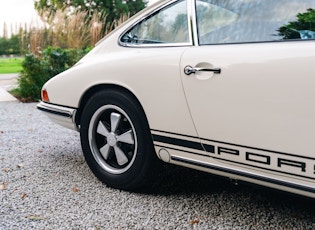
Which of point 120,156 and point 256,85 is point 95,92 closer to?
point 120,156

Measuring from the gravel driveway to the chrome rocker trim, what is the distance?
1.49 ft

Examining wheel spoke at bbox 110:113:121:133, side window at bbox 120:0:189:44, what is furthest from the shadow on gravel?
side window at bbox 120:0:189:44

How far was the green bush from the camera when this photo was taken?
7.91 m

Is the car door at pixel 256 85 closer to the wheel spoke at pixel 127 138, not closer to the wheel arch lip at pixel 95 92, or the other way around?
the wheel arch lip at pixel 95 92

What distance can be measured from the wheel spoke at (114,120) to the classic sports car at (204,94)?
0.03ft

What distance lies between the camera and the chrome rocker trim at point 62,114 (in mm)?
3227

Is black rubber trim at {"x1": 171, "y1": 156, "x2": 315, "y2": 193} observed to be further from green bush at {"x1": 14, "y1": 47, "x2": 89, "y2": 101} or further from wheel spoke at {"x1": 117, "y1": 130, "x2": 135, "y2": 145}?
green bush at {"x1": 14, "y1": 47, "x2": 89, "y2": 101}

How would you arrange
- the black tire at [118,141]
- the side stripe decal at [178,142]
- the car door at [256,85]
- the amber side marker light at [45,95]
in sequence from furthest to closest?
the amber side marker light at [45,95]
the black tire at [118,141]
the side stripe decal at [178,142]
the car door at [256,85]

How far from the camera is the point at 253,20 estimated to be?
2.29 metres

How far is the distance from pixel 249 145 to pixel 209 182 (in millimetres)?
1088

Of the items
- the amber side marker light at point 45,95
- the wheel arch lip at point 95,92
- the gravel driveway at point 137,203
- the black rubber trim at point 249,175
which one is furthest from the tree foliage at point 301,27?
the amber side marker light at point 45,95

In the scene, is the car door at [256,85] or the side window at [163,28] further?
the side window at [163,28]

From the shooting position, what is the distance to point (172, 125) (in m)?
2.54

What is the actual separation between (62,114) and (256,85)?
69.5 inches
